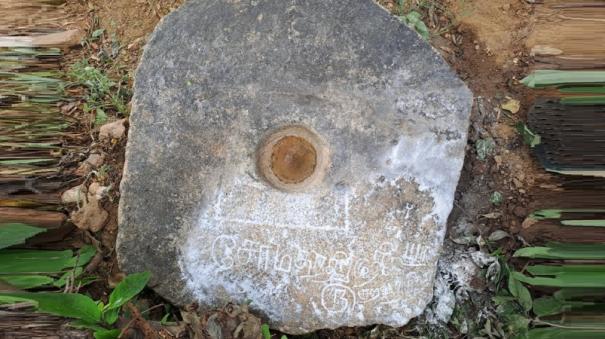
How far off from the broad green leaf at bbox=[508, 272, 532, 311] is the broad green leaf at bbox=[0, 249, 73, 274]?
185 cm

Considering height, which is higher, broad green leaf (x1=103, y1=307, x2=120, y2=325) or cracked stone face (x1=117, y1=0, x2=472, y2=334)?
cracked stone face (x1=117, y1=0, x2=472, y2=334)

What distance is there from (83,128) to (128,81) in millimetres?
304

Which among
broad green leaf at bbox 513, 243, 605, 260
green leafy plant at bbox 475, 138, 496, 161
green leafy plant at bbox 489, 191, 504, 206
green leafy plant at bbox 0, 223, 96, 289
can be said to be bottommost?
green leafy plant at bbox 0, 223, 96, 289

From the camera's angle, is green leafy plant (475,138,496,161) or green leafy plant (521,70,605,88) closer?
green leafy plant (521,70,605,88)

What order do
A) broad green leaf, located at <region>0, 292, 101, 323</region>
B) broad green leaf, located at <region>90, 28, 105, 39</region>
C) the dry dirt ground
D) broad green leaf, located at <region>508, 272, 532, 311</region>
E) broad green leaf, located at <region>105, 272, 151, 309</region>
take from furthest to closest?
broad green leaf, located at <region>90, 28, 105, 39</region> → the dry dirt ground → broad green leaf, located at <region>508, 272, 532, 311</region> → broad green leaf, located at <region>105, 272, 151, 309</region> → broad green leaf, located at <region>0, 292, 101, 323</region>

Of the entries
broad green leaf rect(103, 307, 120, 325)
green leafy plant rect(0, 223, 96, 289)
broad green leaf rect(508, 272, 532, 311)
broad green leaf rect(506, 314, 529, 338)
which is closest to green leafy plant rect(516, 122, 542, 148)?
broad green leaf rect(508, 272, 532, 311)

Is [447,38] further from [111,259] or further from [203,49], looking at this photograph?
[111,259]

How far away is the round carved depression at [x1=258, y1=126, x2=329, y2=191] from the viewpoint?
258cm

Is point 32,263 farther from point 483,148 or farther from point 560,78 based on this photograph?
point 560,78

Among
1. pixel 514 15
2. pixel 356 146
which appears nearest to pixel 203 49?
pixel 356 146

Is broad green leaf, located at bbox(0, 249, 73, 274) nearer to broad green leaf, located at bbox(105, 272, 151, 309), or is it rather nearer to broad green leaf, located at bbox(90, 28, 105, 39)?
broad green leaf, located at bbox(105, 272, 151, 309)

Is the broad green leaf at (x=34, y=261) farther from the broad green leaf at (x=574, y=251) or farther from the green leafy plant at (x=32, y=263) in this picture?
the broad green leaf at (x=574, y=251)

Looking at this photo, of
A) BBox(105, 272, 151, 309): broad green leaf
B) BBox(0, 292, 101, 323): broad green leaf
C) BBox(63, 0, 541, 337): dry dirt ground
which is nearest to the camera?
BBox(0, 292, 101, 323): broad green leaf

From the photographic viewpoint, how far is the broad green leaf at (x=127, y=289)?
92.5 inches
